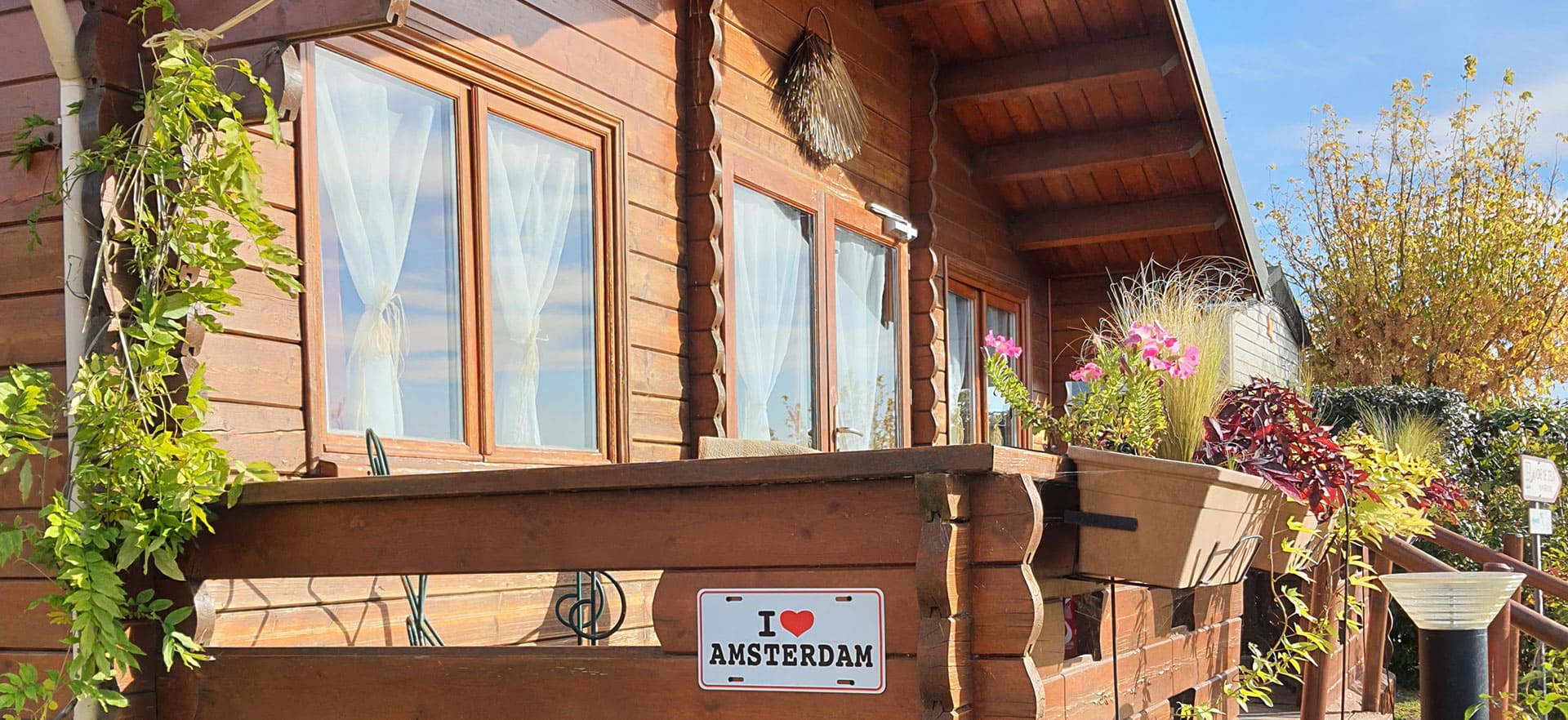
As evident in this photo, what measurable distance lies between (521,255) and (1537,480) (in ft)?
18.0

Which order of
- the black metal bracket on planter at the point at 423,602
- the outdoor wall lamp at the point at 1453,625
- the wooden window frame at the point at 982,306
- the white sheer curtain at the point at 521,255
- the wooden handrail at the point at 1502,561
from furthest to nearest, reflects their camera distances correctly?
the wooden window frame at the point at 982,306
the wooden handrail at the point at 1502,561
the white sheer curtain at the point at 521,255
the black metal bracket on planter at the point at 423,602
the outdoor wall lamp at the point at 1453,625

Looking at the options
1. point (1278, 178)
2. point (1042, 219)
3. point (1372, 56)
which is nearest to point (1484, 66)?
point (1278, 178)

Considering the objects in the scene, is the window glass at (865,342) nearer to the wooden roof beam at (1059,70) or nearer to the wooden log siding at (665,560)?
the wooden roof beam at (1059,70)

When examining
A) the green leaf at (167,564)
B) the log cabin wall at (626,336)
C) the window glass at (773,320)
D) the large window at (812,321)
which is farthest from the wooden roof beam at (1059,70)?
the green leaf at (167,564)

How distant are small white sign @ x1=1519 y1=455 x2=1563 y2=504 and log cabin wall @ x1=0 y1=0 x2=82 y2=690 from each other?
6.44m

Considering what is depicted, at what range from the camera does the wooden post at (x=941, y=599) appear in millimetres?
2139

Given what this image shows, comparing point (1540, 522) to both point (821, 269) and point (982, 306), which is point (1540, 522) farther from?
point (821, 269)

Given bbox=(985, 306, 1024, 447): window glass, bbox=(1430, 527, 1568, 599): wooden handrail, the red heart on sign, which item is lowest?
bbox=(1430, 527, 1568, 599): wooden handrail

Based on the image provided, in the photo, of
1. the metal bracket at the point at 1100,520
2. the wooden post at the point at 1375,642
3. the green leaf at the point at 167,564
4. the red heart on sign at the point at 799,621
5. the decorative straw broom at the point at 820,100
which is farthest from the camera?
the decorative straw broom at the point at 820,100

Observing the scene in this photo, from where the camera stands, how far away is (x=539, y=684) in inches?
97.3

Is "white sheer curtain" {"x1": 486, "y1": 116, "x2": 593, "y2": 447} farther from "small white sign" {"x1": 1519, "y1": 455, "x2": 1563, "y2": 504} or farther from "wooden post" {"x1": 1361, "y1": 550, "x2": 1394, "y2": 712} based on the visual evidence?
"small white sign" {"x1": 1519, "y1": 455, "x2": 1563, "y2": 504}

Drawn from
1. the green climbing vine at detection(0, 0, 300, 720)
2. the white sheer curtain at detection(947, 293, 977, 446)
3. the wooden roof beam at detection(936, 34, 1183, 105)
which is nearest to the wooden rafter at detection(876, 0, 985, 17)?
the wooden roof beam at detection(936, 34, 1183, 105)

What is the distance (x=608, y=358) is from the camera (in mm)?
4129

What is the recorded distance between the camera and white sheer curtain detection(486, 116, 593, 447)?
377 cm
